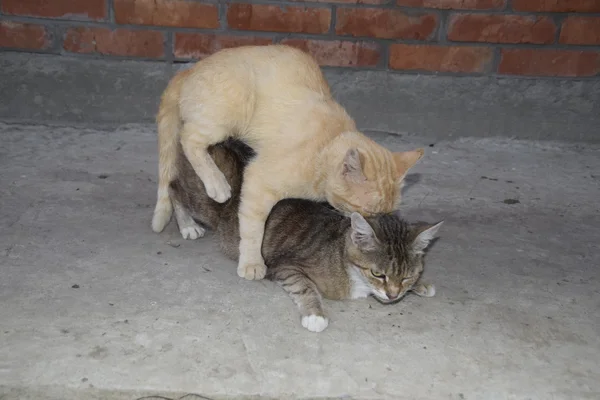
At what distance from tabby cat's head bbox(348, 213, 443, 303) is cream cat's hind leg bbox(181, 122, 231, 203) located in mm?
606

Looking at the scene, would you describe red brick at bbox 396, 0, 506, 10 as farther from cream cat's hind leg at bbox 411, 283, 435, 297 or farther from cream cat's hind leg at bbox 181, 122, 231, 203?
cream cat's hind leg at bbox 411, 283, 435, 297

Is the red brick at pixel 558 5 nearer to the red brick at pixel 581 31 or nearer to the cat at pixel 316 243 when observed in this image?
the red brick at pixel 581 31

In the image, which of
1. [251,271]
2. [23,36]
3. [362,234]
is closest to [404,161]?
[362,234]

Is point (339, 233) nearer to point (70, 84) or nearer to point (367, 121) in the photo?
point (367, 121)

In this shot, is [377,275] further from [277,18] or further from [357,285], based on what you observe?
[277,18]

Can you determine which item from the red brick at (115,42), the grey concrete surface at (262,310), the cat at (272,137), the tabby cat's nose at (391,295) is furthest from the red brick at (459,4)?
the tabby cat's nose at (391,295)

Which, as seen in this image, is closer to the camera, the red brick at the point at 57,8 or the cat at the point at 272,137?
the cat at the point at 272,137

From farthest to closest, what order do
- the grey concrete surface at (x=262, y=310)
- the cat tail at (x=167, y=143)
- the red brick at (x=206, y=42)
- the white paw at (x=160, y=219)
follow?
the red brick at (x=206, y=42) → the white paw at (x=160, y=219) → the cat tail at (x=167, y=143) → the grey concrete surface at (x=262, y=310)

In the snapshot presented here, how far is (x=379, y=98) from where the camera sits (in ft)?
13.8

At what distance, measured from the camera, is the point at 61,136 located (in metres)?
4.09

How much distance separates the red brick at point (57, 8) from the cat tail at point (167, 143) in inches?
52.5

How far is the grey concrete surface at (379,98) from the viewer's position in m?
4.11

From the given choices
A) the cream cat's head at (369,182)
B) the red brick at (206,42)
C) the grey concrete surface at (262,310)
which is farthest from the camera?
the red brick at (206,42)

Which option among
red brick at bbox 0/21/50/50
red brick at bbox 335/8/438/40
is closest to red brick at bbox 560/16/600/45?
red brick at bbox 335/8/438/40
